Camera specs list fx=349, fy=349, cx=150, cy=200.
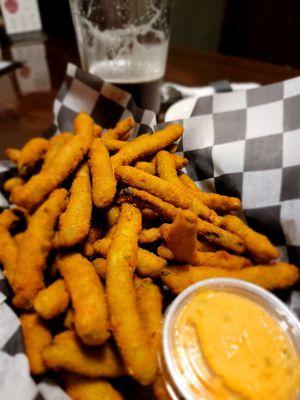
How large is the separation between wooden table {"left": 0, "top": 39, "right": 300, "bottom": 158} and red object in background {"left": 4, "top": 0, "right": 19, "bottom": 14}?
32cm

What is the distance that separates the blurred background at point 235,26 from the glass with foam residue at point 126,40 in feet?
5.20

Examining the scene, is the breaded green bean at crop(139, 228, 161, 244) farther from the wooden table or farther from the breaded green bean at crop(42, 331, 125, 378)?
the wooden table

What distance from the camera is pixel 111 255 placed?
0.75 metres

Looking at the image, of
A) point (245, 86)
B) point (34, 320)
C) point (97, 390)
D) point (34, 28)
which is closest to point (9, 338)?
point (34, 320)

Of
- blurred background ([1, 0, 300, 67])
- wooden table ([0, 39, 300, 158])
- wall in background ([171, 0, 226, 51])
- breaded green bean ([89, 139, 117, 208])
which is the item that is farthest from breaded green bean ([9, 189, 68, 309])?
wall in background ([171, 0, 226, 51])

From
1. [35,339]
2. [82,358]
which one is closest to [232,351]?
[82,358]

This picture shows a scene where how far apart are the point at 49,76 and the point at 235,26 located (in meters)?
2.34

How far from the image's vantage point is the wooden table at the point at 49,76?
1.66 meters

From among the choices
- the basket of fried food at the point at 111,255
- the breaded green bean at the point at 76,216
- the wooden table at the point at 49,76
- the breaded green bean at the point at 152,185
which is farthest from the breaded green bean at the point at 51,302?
the wooden table at the point at 49,76

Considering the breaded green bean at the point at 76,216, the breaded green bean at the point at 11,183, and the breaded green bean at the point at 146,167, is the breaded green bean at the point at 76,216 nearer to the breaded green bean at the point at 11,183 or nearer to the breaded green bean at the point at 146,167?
the breaded green bean at the point at 146,167

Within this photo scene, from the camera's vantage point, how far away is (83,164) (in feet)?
3.30

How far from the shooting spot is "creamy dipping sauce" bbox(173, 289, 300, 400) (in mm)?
635

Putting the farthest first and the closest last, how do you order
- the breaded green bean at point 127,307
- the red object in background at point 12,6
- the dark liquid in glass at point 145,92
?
the red object in background at point 12,6 → the dark liquid in glass at point 145,92 → the breaded green bean at point 127,307

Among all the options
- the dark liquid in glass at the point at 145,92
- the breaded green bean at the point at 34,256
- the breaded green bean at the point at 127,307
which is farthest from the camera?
the dark liquid in glass at the point at 145,92
